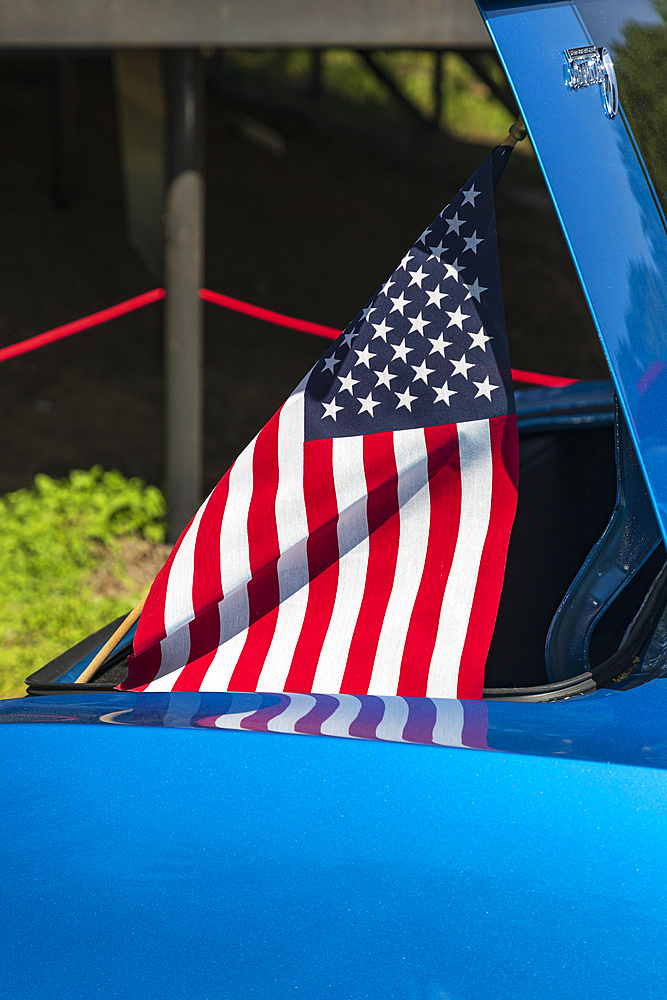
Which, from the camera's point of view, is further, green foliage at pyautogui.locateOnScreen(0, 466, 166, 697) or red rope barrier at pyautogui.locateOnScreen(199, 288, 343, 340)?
green foliage at pyautogui.locateOnScreen(0, 466, 166, 697)

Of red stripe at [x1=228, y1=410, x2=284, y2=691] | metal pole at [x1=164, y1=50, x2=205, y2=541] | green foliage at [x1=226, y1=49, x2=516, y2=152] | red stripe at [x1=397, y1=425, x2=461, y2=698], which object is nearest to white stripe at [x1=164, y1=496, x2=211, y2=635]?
red stripe at [x1=228, y1=410, x2=284, y2=691]

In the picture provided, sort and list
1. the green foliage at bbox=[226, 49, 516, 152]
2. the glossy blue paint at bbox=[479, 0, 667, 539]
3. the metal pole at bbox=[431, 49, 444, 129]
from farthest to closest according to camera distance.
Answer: the green foliage at bbox=[226, 49, 516, 152] < the metal pole at bbox=[431, 49, 444, 129] < the glossy blue paint at bbox=[479, 0, 667, 539]

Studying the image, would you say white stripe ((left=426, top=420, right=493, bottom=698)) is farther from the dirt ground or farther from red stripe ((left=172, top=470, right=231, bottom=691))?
the dirt ground

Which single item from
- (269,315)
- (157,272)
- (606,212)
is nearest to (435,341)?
(606,212)

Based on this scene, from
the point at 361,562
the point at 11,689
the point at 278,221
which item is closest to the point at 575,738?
the point at 361,562

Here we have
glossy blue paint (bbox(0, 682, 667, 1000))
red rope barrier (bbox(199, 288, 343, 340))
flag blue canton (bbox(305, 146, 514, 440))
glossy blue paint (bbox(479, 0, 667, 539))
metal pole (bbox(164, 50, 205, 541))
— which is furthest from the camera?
metal pole (bbox(164, 50, 205, 541))

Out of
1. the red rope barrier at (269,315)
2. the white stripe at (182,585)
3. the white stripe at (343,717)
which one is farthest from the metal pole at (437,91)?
the white stripe at (343,717)

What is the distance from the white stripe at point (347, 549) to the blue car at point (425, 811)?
0.31 m

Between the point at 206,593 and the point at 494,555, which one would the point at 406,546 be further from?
the point at 206,593

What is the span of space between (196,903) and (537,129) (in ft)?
3.63

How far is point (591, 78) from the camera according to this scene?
4.01 feet

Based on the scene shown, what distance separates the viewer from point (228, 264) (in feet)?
31.2

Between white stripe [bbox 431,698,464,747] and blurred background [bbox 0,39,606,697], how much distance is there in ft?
8.70

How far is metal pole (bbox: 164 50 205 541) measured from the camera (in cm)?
431
